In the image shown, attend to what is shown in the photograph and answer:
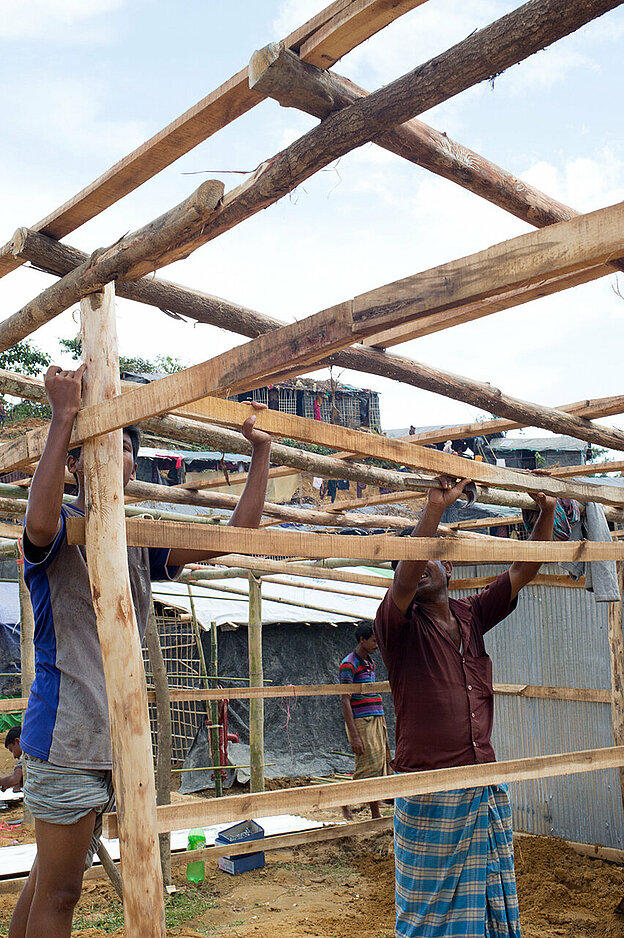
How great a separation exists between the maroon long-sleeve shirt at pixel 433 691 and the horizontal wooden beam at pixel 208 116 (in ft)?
6.46

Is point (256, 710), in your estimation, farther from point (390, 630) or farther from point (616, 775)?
point (390, 630)

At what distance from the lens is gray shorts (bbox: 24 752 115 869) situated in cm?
237

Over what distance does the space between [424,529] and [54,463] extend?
1.61 m

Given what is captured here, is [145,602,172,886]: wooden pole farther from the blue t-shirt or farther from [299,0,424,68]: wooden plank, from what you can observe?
[299,0,424,68]: wooden plank

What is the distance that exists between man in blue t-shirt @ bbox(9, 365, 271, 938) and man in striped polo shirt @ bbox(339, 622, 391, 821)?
5.22m

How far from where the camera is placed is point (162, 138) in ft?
7.39

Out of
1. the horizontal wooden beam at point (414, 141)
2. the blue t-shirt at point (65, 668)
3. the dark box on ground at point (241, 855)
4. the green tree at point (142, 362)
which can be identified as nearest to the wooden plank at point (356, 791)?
the blue t-shirt at point (65, 668)

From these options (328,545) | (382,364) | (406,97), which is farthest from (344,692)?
(406,97)

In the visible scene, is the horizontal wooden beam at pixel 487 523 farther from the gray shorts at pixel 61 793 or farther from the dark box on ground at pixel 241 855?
the gray shorts at pixel 61 793

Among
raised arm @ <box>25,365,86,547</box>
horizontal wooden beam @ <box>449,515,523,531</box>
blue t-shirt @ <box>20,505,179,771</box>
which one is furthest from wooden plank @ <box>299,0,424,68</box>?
horizontal wooden beam @ <box>449,515,523,531</box>

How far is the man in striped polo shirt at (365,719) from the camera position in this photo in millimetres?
7594

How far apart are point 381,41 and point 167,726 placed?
183 inches

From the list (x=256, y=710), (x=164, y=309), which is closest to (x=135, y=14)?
(x=164, y=309)

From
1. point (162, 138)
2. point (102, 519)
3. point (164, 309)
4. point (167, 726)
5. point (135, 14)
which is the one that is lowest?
point (167, 726)
